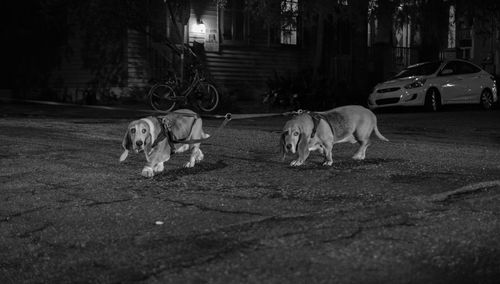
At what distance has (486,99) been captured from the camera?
2050 cm

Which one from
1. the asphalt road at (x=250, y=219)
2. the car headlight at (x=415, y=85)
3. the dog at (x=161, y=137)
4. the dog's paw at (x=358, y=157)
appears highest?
the car headlight at (x=415, y=85)

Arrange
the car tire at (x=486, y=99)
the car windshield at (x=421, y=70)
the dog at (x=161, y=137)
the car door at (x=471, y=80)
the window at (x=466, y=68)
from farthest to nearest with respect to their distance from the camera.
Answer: the car tire at (x=486, y=99)
the window at (x=466, y=68)
the car door at (x=471, y=80)
the car windshield at (x=421, y=70)
the dog at (x=161, y=137)

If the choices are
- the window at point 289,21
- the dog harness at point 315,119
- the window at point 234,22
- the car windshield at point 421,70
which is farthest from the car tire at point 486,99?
the dog harness at point 315,119

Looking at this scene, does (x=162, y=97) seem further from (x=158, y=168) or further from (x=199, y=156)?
(x=158, y=168)

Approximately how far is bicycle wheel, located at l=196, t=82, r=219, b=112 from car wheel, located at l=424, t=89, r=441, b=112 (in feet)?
19.2

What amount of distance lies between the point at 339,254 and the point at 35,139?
278 inches

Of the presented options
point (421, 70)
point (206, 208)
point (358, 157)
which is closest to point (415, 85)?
point (421, 70)

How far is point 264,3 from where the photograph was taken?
19922 mm

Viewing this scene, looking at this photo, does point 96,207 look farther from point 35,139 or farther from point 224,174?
point 35,139

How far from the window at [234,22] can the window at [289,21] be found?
4.91ft

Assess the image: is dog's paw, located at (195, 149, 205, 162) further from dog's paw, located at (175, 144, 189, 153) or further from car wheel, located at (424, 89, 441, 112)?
car wheel, located at (424, 89, 441, 112)

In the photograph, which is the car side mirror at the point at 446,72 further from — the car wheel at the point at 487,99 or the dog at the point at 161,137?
the dog at the point at 161,137

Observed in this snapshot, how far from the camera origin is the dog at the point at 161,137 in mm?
5992

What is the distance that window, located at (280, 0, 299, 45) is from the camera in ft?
72.6
